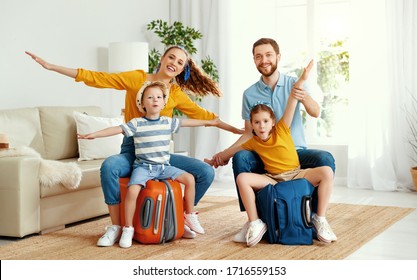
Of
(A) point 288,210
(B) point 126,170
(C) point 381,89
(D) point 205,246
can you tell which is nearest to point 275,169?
(A) point 288,210

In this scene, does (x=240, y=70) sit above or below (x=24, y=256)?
above

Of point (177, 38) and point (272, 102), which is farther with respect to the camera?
point (177, 38)

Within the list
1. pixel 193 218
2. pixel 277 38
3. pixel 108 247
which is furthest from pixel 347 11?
pixel 108 247

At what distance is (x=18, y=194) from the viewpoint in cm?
387

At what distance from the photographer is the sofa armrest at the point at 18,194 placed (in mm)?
3869

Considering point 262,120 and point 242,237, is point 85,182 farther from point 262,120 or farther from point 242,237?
point 262,120

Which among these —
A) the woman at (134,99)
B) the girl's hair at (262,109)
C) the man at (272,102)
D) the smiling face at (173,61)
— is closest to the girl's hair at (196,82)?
the woman at (134,99)

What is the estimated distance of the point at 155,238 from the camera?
3.63 meters

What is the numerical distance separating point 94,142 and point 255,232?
5.95ft

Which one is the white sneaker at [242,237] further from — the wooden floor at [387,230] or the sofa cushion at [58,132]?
the sofa cushion at [58,132]

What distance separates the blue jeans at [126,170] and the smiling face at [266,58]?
0.65 m

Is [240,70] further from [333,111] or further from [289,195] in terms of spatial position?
[289,195]
